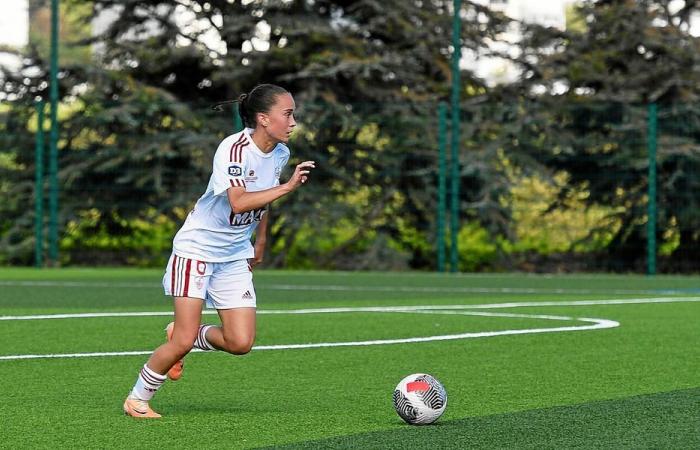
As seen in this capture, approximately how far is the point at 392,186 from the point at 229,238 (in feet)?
57.9

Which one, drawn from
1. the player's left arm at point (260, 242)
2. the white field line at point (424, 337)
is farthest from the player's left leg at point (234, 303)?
the white field line at point (424, 337)

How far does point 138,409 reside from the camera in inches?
237

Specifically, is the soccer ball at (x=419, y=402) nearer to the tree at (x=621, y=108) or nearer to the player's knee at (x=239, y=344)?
the player's knee at (x=239, y=344)

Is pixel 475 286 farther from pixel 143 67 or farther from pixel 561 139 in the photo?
pixel 143 67

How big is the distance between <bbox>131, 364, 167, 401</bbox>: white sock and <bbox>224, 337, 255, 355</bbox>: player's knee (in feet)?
1.38

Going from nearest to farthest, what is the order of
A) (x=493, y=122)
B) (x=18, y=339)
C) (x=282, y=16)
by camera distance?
(x=18, y=339)
(x=493, y=122)
(x=282, y=16)

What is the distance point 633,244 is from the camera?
2261cm

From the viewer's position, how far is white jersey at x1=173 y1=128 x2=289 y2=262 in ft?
20.9

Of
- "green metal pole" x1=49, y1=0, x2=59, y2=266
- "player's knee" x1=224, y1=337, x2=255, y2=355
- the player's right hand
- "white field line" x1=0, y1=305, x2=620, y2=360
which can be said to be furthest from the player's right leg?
"green metal pole" x1=49, y1=0, x2=59, y2=266

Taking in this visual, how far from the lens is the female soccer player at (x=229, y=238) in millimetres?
6297

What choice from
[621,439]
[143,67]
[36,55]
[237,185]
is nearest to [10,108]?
[36,55]

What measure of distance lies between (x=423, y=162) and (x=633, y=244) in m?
3.89

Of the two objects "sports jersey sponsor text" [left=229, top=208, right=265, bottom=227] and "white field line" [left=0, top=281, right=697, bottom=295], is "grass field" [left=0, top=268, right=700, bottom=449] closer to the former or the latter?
"sports jersey sponsor text" [left=229, top=208, right=265, bottom=227]

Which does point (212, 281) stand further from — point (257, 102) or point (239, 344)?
point (257, 102)
